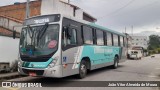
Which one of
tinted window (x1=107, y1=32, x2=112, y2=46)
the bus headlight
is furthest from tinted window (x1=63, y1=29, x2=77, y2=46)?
tinted window (x1=107, y1=32, x2=112, y2=46)

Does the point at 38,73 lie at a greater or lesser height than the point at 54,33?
lesser

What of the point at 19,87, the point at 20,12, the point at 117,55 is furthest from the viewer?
the point at 20,12

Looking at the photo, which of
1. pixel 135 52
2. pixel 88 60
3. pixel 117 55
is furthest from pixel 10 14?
pixel 135 52

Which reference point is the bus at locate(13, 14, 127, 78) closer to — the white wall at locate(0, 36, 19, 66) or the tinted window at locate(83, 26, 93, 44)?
the tinted window at locate(83, 26, 93, 44)

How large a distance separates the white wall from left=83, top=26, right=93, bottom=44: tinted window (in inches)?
222

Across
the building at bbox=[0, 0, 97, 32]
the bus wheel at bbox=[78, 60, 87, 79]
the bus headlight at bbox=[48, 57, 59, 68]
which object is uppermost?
the building at bbox=[0, 0, 97, 32]

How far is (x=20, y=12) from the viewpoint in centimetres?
2853

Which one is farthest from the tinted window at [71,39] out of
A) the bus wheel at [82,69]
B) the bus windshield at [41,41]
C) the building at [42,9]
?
the building at [42,9]

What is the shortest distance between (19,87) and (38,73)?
3.22 ft

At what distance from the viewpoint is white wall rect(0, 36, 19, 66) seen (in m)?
15.0

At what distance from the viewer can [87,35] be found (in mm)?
13250

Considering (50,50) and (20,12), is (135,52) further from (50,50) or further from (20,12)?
(50,50)

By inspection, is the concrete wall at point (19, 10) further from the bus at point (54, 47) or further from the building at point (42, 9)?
the bus at point (54, 47)

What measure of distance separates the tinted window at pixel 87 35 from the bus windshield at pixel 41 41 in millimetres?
2808
